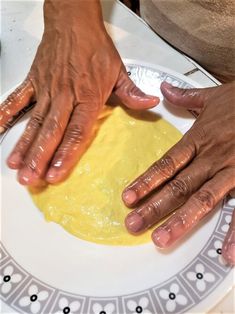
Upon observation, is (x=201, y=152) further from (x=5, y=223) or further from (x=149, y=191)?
(x=5, y=223)

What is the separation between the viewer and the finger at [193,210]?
580mm

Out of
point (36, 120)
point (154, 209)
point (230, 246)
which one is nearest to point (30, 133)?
point (36, 120)

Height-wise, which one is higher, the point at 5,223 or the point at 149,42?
the point at 149,42

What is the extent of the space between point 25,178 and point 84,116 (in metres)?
0.16

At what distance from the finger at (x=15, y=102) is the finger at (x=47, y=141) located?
2.8 inches

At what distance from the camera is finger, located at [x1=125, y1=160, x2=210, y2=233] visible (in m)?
0.60

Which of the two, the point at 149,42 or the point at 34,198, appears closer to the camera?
the point at 34,198

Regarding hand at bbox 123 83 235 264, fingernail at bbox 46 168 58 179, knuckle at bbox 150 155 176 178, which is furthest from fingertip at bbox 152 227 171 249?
fingernail at bbox 46 168 58 179

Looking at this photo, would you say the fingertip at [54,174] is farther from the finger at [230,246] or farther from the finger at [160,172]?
the finger at [230,246]

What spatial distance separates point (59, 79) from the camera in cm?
75

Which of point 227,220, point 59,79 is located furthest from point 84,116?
point 227,220

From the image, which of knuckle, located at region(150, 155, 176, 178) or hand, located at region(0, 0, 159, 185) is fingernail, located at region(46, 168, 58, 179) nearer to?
hand, located at region(0, 0, 159, 185)

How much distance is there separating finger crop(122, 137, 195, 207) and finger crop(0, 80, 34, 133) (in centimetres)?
29

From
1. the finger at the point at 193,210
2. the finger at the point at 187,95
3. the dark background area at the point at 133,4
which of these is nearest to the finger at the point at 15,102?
the finger at the point at 187,95
